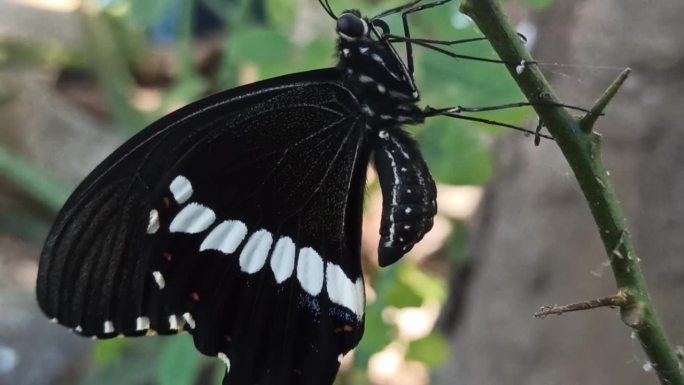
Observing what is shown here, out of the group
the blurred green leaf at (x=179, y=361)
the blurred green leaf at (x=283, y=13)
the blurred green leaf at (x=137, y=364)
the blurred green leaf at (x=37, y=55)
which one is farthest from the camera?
the blurred green leaf at (x=37, y=55)

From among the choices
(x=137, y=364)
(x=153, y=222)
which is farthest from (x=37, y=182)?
(x=153, y=222)

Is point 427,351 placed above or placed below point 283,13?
below

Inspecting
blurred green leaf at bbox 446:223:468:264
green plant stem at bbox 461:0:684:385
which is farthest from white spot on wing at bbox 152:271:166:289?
blurred green leaf at bbox 446:223:468:264

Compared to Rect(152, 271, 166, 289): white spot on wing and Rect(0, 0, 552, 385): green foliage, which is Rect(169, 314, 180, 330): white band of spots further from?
Rect(0, 0, 552, 385): green foliage

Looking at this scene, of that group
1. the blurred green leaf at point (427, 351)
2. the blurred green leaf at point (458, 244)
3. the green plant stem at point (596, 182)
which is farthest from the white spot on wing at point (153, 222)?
the blurred green leaf at point (458, 244)

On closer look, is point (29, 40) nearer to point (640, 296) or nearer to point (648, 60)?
point (648, 60)

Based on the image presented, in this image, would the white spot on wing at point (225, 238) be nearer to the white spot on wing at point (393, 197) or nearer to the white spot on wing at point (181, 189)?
the white spot on wing at point (181, 189)

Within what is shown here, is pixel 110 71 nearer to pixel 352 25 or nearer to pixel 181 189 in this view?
pixel 181 189

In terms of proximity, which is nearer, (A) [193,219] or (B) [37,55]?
(A) [193,219]
